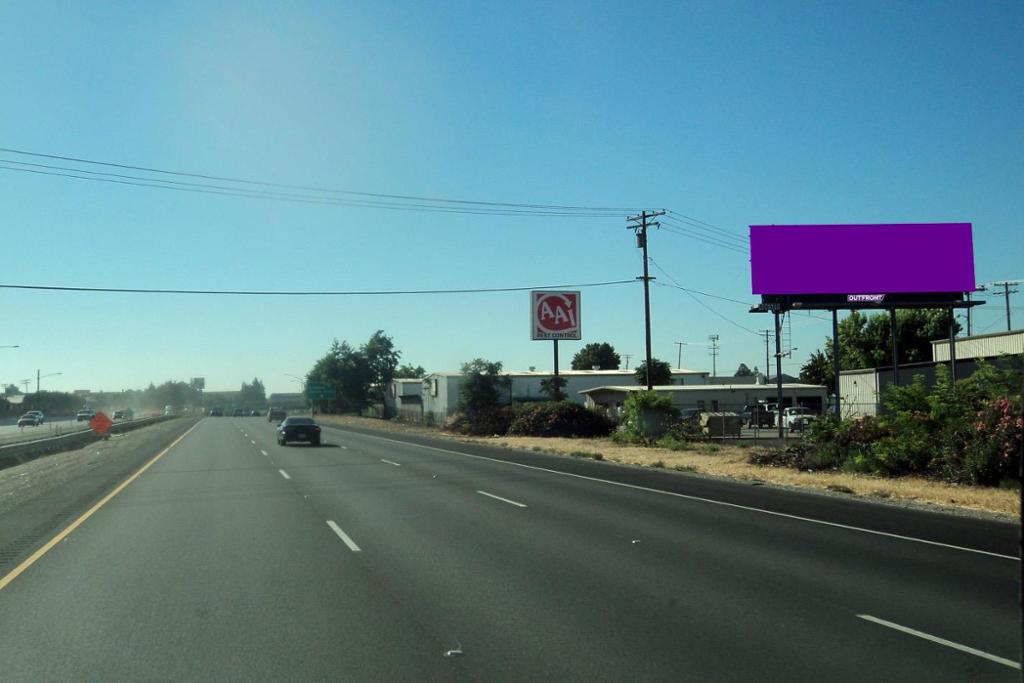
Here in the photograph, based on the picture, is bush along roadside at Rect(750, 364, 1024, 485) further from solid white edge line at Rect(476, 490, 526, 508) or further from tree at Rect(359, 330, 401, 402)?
tree at Rect(359, 330, 401, 402)

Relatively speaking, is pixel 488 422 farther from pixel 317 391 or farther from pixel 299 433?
pixel 317 391

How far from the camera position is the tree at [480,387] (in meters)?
52.8

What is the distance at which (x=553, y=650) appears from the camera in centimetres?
618

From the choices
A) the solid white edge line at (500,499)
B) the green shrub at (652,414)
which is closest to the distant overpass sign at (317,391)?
the green shrub at (652,414)

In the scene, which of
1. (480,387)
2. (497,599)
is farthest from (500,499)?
(480,387)

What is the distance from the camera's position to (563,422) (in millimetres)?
45062

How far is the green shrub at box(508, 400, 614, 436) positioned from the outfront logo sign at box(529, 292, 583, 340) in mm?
4942

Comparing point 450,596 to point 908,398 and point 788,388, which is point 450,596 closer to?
point 908,398

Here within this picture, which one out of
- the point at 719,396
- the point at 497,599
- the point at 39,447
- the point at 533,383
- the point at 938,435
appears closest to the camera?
the point at 497,599

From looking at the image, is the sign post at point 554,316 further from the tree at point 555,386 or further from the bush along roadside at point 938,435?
the bush along roadside at point 938,435

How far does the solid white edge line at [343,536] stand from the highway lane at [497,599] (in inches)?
1.6

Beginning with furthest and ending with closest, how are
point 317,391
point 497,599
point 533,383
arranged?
point 317,391 → point 533,383 → point 497,599

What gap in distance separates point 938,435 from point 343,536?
50.7ft

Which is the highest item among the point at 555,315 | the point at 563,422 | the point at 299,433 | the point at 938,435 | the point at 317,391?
the point at 555,315
